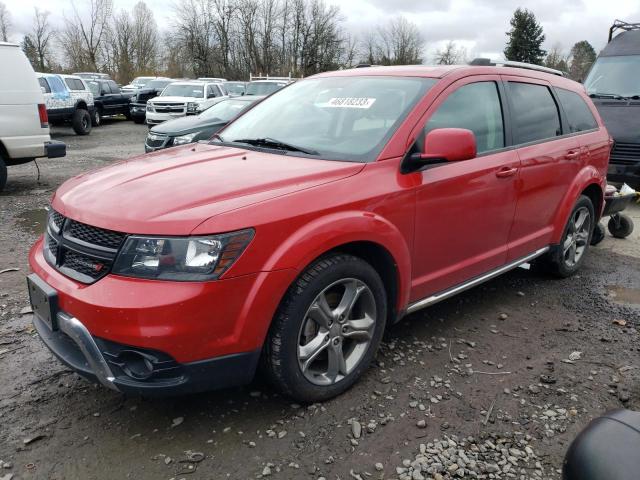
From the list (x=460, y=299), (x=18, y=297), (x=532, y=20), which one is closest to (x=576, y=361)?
(x=460, y=299)

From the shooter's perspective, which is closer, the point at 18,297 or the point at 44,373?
the point at 44,373

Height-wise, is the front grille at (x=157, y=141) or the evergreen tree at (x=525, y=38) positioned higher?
the evergreen tree at (x=525, y=38)

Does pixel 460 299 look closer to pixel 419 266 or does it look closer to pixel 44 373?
pixel 419 266

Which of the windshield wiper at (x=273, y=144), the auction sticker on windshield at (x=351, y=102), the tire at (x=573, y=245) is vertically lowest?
the tire at (x=573, y=245)

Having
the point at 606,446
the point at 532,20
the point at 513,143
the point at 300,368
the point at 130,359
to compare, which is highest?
the point at 532,20

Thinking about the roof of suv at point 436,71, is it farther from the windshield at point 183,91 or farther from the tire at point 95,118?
the tire at point 95,118

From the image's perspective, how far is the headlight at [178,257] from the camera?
2.29 metres

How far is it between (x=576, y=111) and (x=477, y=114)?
5.34 feet

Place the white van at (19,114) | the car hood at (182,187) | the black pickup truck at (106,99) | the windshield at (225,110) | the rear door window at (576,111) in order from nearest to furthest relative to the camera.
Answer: the car hood at (182,187) < the rear door window at (576,111) < the white van at (19,114) < the windshield at (225,110) < the black pickup truck at (106,99)

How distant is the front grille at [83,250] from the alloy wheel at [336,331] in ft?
3.11

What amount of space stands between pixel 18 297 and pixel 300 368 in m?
2.78

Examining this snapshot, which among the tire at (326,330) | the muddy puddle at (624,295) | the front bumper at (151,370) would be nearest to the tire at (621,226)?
the muddy puddle at (624,295)

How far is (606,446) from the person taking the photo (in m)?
1.29

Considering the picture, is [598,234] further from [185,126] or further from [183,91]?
[183,91]
